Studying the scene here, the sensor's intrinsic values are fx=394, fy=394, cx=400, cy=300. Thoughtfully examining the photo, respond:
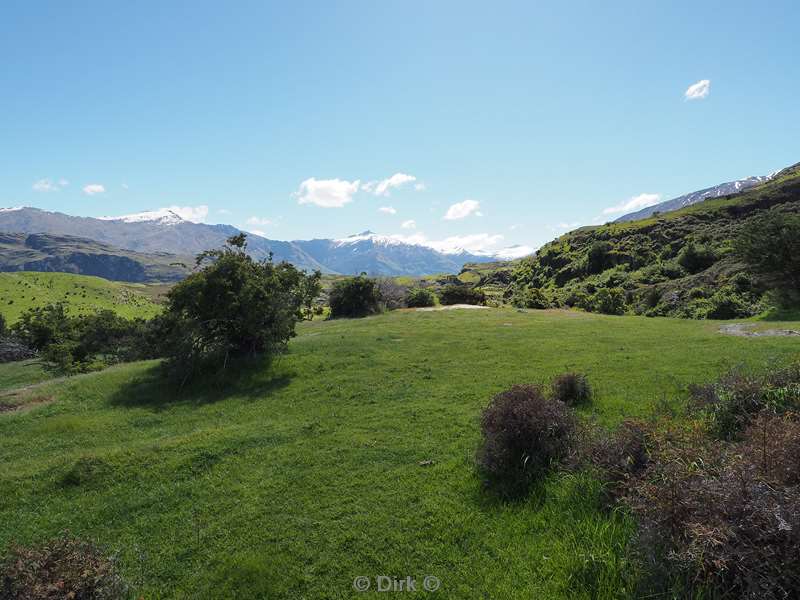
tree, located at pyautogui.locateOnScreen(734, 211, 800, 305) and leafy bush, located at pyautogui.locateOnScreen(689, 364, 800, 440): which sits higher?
tree, located at pyautogui.locateOnScreen(734, 211, 800, 305)

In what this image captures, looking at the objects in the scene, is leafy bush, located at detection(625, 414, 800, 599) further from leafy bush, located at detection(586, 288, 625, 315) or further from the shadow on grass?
leafy bush, located at detection(586, 288, 625, 315)

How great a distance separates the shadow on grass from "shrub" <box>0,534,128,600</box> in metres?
16.0

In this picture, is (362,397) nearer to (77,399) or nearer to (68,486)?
(68,486)

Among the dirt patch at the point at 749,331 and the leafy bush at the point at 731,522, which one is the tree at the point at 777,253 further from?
the leafy bush at the point at 731,522

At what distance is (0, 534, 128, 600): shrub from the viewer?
266 inches

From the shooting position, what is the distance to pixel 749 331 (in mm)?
27234

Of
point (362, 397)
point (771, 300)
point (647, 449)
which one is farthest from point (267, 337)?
point (771, 300)

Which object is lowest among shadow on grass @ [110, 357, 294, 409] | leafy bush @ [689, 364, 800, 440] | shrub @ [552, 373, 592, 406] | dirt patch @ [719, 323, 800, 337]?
shadow on grass @ [110, 357, 294, 409]

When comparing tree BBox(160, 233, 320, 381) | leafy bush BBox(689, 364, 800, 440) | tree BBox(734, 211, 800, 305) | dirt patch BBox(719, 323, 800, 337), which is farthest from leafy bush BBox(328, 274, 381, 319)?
leafy bush BBox(689, 364, 800, 440)

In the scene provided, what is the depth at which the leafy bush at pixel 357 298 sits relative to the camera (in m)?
61.6

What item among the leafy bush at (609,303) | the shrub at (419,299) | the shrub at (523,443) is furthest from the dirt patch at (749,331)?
the shrub at (419,299)

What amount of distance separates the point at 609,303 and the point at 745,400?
53.2 m

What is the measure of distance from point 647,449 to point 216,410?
20.9 meters

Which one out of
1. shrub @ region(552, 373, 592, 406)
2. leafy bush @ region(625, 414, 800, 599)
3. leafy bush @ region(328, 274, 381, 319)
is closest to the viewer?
leafy bush @ region(625, 414, 800, 599)
